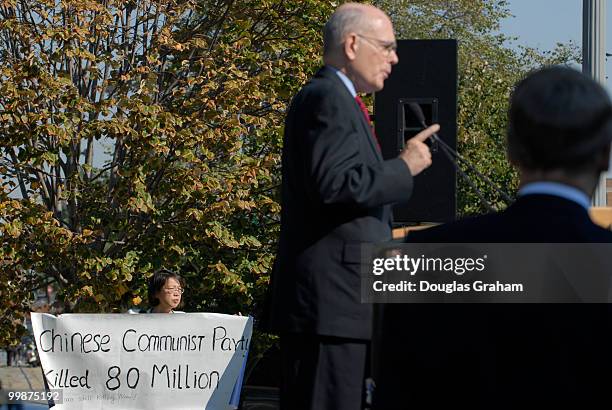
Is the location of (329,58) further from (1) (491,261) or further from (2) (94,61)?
(2) (94,61)

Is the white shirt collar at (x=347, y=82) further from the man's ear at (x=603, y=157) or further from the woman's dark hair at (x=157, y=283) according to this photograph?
the woman's dark hair at (x=157, y=283)

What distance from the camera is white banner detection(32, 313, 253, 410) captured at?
833 cm

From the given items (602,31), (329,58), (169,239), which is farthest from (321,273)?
(169,239)

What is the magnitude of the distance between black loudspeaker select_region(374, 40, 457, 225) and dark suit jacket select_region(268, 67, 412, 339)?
4.97 meters

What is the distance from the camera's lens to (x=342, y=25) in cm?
388

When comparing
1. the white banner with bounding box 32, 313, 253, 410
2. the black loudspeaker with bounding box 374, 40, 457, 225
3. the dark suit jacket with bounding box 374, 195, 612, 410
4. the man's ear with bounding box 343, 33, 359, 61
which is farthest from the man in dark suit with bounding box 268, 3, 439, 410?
the black loudspeaker with bounding box 374, 40, 457, 225

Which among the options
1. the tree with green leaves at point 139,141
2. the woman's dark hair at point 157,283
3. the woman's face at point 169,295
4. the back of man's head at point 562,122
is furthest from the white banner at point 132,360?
the back of man's head at point 562,122

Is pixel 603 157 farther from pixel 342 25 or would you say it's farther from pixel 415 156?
pixel 342 25

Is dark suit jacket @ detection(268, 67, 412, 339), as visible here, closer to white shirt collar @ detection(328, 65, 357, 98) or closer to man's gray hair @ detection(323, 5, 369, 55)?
white shirt collar @ detection(328, 65, 357, 98)

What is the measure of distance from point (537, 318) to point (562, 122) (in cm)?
33

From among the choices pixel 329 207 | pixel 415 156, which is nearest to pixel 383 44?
pixel 415 156

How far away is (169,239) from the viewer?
14.0 meters

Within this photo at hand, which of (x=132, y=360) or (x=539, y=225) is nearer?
(x=539, y=225)

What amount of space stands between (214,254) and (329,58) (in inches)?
438
